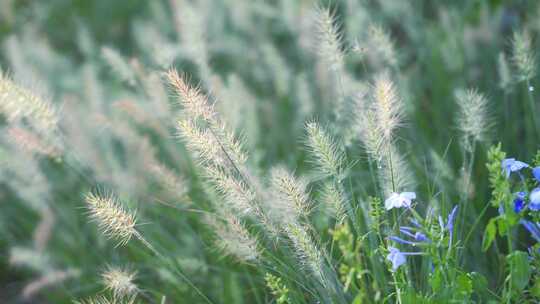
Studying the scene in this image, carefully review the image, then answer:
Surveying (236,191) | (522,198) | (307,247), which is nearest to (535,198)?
(522,198)

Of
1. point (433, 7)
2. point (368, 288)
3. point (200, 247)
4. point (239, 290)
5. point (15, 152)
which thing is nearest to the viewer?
point (368, 288)

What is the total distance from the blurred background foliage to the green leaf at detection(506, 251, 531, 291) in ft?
2.48

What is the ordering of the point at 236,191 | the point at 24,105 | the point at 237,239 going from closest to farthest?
the point at 236,191 → the point at 237,239 → the point at 24,105

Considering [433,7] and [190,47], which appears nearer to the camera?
[190,47]

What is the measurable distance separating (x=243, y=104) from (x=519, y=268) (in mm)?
2244

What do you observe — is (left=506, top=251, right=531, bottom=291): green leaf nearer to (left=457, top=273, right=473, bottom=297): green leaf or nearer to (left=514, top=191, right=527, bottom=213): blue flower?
(left=457, top=273, right=473, bottom=297): green leaf

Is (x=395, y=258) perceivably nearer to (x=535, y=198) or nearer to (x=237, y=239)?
Answer: (x=535, y=198)

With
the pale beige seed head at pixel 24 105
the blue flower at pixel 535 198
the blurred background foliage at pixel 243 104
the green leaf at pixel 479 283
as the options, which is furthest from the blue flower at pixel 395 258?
the pale beige seed head at pixel 24 105

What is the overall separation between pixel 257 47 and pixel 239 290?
2516 millimetres

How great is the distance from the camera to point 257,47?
15.8 feet

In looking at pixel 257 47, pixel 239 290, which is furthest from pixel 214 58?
pixel 239 290

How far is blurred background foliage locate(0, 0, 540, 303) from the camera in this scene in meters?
3.02

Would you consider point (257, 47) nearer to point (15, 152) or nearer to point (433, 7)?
point (433, 7)

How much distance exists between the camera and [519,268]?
68.6 inches
